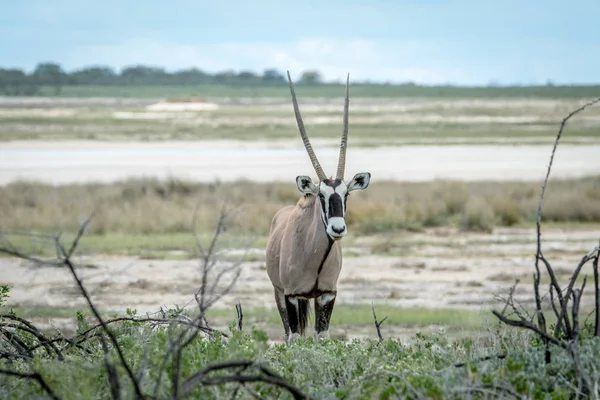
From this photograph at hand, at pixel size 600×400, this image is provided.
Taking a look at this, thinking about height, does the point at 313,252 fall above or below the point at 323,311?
above

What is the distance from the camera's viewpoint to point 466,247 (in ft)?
80.1

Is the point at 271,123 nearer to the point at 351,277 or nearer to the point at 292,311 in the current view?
the point at 351,277

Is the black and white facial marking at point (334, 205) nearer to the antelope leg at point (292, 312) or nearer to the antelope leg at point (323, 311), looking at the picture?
the antelope leg at point (323, 311)

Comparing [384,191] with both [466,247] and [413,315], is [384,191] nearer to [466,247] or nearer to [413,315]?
[466,247]

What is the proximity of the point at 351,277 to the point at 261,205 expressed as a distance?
9173 millimetres

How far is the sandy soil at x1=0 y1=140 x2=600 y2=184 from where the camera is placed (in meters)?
44.4

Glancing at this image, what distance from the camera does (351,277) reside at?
2042 centimetres

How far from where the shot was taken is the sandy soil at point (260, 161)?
4441 cm

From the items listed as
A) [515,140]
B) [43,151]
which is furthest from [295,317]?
[515,140]

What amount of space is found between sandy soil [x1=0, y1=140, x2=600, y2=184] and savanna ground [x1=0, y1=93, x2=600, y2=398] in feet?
28.2

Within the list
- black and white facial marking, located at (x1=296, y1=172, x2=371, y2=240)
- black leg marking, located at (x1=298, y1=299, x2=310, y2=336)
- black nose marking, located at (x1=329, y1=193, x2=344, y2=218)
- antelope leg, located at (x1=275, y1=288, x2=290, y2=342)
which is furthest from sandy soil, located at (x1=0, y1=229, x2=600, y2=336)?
black nose marking, located at (x1=329, y1=193, x2=344, y2=218)

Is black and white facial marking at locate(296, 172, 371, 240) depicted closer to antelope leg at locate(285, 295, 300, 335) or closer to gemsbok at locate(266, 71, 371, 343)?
gemsbok at locate(266, 71, 371, 343)

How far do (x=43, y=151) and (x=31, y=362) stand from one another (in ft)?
188

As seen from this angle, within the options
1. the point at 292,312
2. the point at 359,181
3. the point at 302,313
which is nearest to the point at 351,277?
the point at 302,313
